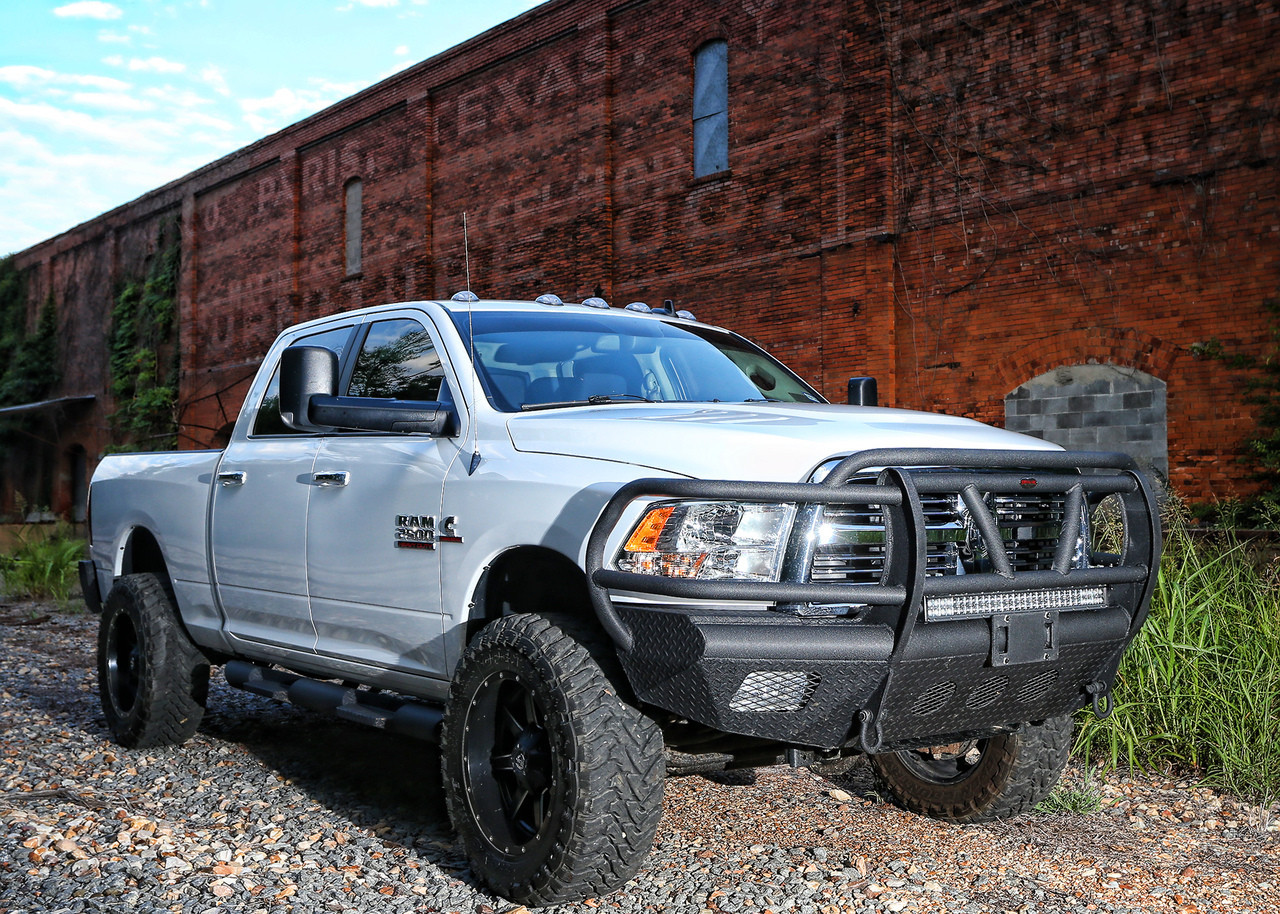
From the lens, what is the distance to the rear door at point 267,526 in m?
4.68

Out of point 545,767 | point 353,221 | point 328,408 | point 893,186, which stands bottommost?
point 545,767

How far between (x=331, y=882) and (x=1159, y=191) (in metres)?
11.4

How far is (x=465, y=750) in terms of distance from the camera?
3588mm

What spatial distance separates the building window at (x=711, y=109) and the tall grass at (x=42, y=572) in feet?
33.1

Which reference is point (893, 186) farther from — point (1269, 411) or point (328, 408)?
point (328, 408)

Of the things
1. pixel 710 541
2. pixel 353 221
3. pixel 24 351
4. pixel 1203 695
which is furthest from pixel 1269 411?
pixel 24 351

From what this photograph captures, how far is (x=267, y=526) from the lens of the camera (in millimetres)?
4879

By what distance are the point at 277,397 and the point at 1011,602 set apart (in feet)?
11.2

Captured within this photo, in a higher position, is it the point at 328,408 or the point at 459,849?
the point at 328,408

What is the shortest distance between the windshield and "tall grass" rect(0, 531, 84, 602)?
11.3 meters

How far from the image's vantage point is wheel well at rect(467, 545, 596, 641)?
148 inches

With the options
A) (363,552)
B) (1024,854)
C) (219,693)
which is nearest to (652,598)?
(363,552)

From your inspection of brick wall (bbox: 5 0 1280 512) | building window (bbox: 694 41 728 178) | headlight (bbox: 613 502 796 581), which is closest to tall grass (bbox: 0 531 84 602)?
brick wall (bbox: 5 0 1280 512)

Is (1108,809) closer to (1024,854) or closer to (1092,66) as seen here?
(1024,854)
